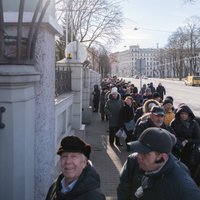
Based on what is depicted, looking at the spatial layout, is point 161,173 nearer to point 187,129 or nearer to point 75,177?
point 75,177

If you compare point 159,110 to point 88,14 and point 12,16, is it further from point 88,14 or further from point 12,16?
point 88,14

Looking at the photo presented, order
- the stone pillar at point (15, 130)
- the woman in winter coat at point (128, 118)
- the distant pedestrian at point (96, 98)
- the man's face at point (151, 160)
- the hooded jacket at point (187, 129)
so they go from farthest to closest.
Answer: the distant pedestrian at point (96, 98) < the woman in winter coat at point (128, 118) < the hooded jacket at point (187, 129) < the stone pillar at point (15, 130) < the man's face at point (151, 160)

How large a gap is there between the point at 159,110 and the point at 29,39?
8.41 ft

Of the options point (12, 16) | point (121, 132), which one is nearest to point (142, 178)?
point (12, 16)

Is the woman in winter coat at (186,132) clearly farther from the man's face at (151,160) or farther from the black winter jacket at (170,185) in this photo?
the man's face at (151,160)

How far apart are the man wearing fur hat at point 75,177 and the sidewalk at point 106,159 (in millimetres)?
3940

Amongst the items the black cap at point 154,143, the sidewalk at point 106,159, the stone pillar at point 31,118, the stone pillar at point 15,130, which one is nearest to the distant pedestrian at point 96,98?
the sidewalk at point 106,159

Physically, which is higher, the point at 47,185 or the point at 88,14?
the point at 88,14

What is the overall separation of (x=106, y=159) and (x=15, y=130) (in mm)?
6208

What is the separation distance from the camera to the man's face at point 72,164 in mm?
2801

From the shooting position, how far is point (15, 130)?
12.0 ft

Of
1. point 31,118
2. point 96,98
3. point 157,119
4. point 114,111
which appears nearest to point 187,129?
point 157,119

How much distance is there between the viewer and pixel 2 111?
11.6 ft

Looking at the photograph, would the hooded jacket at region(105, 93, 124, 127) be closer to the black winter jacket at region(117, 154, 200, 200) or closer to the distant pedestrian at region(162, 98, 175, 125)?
the distant pedestrian at region(162, 98, 175, 125)
